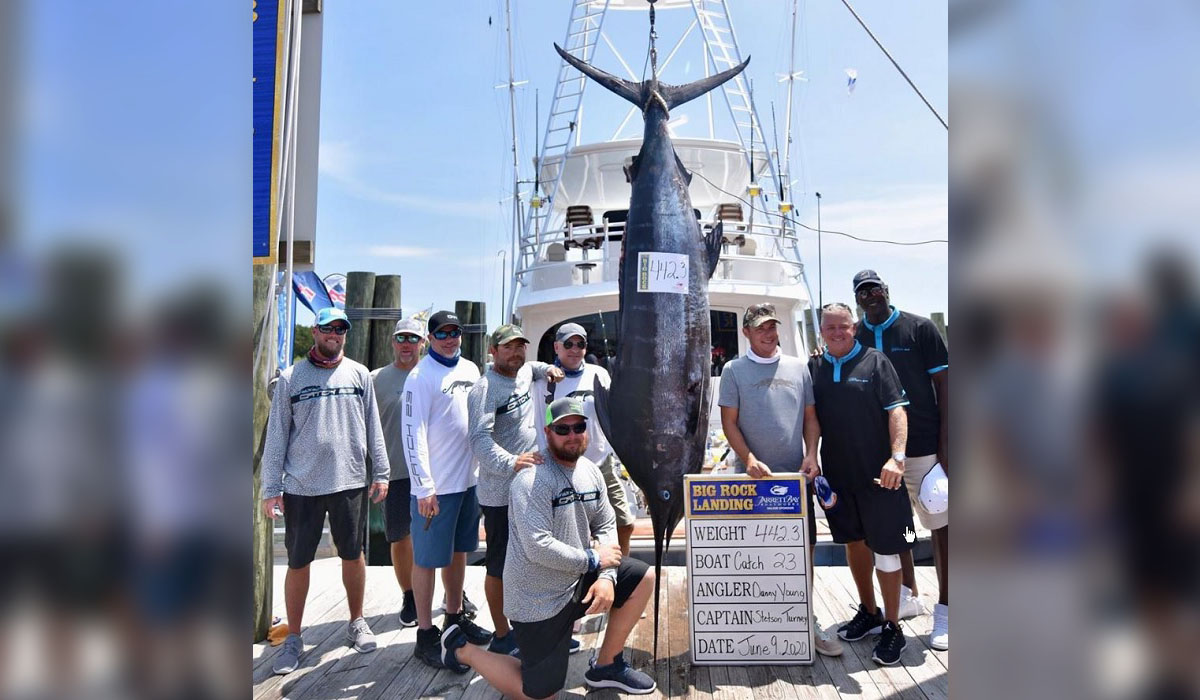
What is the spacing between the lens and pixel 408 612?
153 inches

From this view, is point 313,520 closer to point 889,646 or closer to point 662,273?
point 662,273

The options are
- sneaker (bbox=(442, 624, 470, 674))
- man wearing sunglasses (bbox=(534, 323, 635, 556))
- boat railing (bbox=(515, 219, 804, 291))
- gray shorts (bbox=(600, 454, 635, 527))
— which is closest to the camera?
sneaker (bbox=(442, 624, 470, 674))

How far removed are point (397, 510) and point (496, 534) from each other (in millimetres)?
794

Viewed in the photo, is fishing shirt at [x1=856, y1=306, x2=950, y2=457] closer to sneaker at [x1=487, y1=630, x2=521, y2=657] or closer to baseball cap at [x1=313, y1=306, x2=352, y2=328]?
sneaker at [x1=487, y1=630, x2=521, y2=657]

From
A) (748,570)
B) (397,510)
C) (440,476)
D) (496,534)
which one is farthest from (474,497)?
(748,570)

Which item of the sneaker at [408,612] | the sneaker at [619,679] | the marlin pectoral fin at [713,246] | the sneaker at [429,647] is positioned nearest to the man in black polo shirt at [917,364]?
the marlin pectoral fin at [713,246]

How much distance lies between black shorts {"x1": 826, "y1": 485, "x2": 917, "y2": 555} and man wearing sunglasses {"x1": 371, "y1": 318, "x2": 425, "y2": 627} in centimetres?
203

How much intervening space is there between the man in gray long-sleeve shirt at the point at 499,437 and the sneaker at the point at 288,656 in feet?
2.63

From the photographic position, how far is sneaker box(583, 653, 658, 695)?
9.73ft

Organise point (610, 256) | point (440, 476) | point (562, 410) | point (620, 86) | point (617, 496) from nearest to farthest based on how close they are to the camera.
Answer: point (562, 410) → point (620, 86) → point (440, 476) → point (617, 496) → point (610, 256)

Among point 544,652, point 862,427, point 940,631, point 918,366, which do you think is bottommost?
point 940,631

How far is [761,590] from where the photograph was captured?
3.26m

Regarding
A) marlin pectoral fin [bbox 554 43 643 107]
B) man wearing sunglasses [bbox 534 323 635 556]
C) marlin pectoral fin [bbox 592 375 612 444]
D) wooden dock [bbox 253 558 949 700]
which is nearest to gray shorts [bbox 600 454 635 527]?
man wearing sunglasses [bbox 534 323 635 556]
